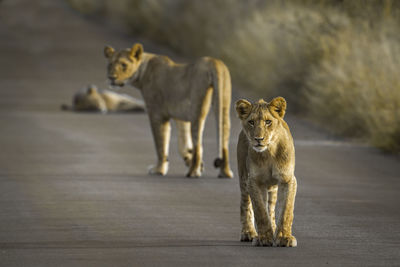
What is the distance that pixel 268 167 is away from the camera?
788cm

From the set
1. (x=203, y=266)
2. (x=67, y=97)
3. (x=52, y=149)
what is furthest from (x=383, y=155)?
(x=67, y=97)

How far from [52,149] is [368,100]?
472 cm

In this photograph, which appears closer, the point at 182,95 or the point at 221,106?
the point at 221,106

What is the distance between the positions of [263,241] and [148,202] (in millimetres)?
2672

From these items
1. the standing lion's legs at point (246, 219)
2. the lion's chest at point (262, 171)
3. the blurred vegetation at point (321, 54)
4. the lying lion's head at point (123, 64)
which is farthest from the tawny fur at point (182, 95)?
the lion's chest at point (262, 171)

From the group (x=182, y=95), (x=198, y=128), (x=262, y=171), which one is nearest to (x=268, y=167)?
(x=262, y=171)

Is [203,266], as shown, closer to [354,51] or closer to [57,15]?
[354,51]

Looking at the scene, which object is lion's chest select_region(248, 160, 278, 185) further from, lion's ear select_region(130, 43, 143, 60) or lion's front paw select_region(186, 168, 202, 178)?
lion's ear select_region(130, 43, 143, 60)

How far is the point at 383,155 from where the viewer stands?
1452cm

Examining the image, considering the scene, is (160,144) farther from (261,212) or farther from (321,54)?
(321,54)

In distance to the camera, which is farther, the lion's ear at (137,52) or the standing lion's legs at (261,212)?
the lion's ear at (137,52)

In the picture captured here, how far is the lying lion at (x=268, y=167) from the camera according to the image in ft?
25.6

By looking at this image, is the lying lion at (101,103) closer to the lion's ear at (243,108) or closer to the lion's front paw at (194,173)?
the lion's front paw at (194,173)

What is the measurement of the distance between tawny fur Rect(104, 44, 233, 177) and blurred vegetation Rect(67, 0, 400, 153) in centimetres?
345
